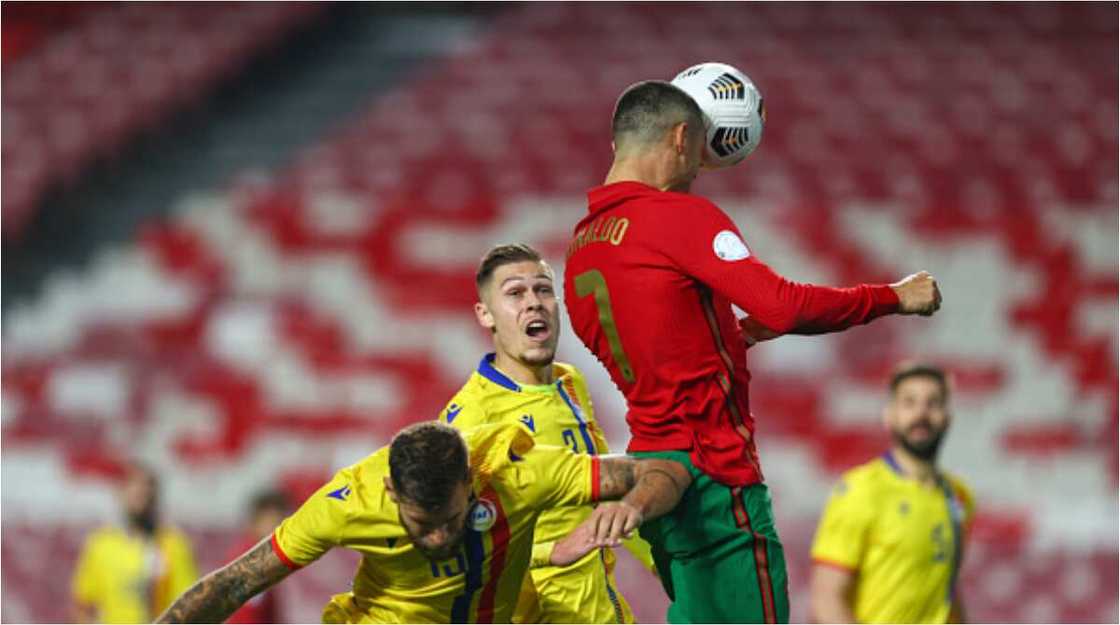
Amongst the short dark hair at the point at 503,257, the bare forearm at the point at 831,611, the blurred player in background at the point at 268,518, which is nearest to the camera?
the short dark hair at the point at 503,257

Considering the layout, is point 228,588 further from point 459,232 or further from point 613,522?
point 459,232

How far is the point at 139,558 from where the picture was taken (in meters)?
8.38

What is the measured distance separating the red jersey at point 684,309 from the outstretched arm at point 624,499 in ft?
0.25

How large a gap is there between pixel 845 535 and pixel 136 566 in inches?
146

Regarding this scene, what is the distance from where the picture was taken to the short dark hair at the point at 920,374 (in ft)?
20.9

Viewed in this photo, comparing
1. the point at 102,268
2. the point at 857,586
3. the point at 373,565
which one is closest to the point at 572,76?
the point at 102,268

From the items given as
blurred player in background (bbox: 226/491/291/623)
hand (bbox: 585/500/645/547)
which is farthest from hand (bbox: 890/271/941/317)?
blurred player in background (bbox: 226/491/291/623)

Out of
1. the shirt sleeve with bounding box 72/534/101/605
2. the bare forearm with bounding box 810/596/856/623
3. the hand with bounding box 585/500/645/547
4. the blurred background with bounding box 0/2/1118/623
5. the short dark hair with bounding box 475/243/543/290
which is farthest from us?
the blurred background with bounding box 0/2/1118/623

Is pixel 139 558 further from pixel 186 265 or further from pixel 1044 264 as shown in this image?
pixel 1044 264

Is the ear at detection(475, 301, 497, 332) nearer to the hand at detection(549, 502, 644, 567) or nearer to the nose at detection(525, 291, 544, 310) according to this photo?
the nose at detection(525, 291, 544, 310)

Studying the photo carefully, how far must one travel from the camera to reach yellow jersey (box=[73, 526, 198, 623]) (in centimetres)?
825

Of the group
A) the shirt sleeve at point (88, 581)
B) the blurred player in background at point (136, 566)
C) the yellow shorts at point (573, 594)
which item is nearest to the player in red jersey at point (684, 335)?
the yellow shorts at point (573, 594)

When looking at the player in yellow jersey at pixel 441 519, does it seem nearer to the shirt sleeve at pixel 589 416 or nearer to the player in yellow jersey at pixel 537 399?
the player in yellow jersey at pixel 537 399

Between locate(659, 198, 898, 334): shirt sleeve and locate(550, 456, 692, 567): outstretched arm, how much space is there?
42 cm
